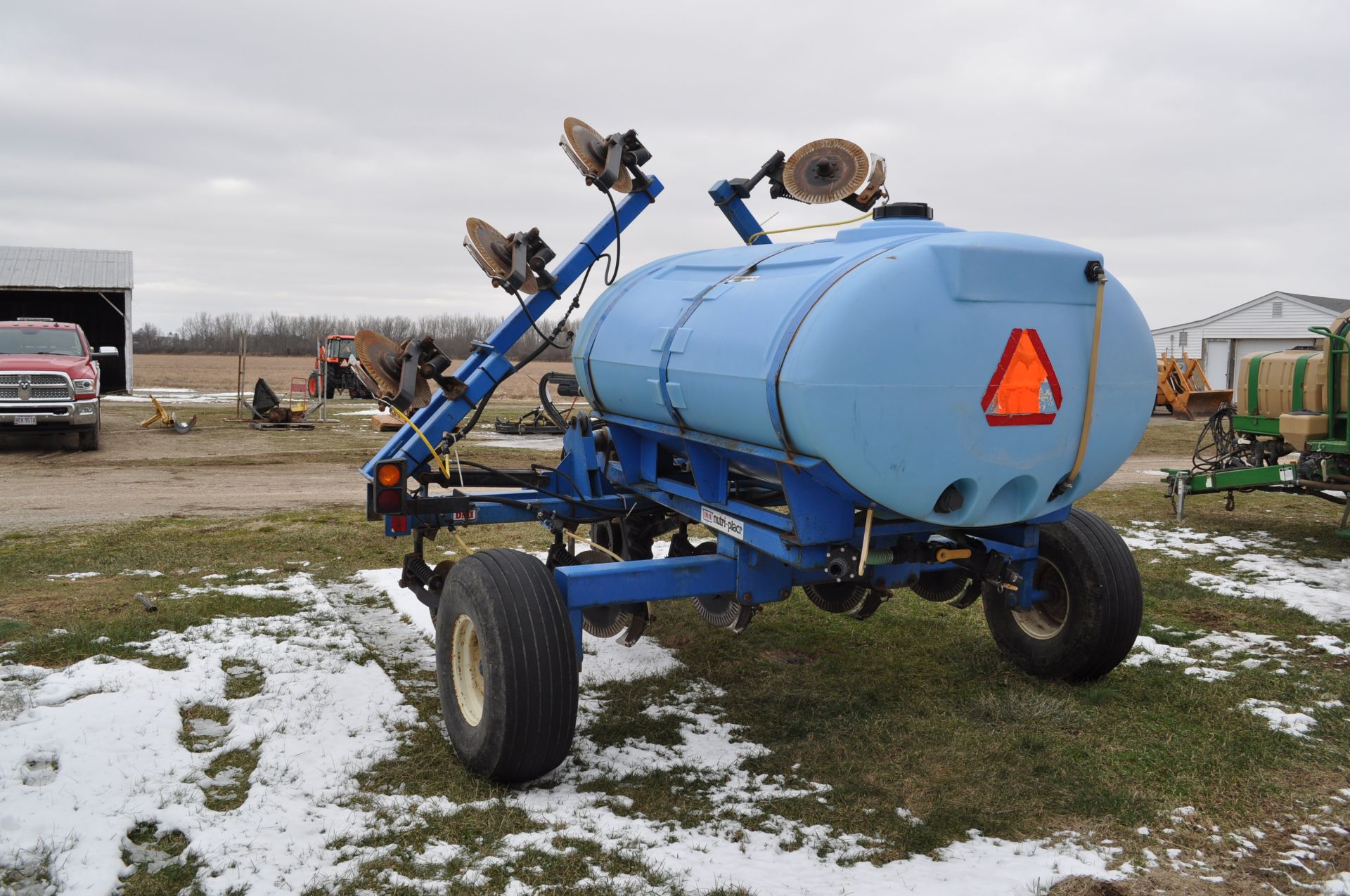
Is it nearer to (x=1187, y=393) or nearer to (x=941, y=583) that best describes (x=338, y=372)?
(x=1187, y=393)

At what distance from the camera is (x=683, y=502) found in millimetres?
4770

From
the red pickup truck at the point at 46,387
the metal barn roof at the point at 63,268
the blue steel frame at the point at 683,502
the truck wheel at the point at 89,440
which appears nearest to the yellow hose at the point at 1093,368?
the blue steel frame at the point at 683,502

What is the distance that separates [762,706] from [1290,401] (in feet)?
22.9

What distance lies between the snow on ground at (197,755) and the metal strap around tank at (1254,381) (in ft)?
29.3

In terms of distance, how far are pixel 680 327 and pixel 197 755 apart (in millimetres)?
2728

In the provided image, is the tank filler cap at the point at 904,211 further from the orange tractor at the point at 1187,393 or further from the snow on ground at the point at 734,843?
the orange tractor at the point at 1187,393

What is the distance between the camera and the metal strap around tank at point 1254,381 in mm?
9805

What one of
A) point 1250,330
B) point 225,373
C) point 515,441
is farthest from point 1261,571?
point 225,373

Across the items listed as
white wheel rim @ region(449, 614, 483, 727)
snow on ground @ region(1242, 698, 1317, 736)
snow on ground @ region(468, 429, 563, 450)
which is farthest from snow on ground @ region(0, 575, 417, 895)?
snow on ground @ region(468, 429, 563, 450)

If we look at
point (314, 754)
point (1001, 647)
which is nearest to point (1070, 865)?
point (1001, 647)

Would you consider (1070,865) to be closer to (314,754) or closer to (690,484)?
(690,484)

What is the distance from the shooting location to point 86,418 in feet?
50.0

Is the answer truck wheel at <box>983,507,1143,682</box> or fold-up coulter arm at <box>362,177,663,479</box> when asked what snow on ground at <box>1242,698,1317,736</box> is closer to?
truck wheel at <box>983,507,1143,682</box>

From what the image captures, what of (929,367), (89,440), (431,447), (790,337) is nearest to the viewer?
(929,367)
